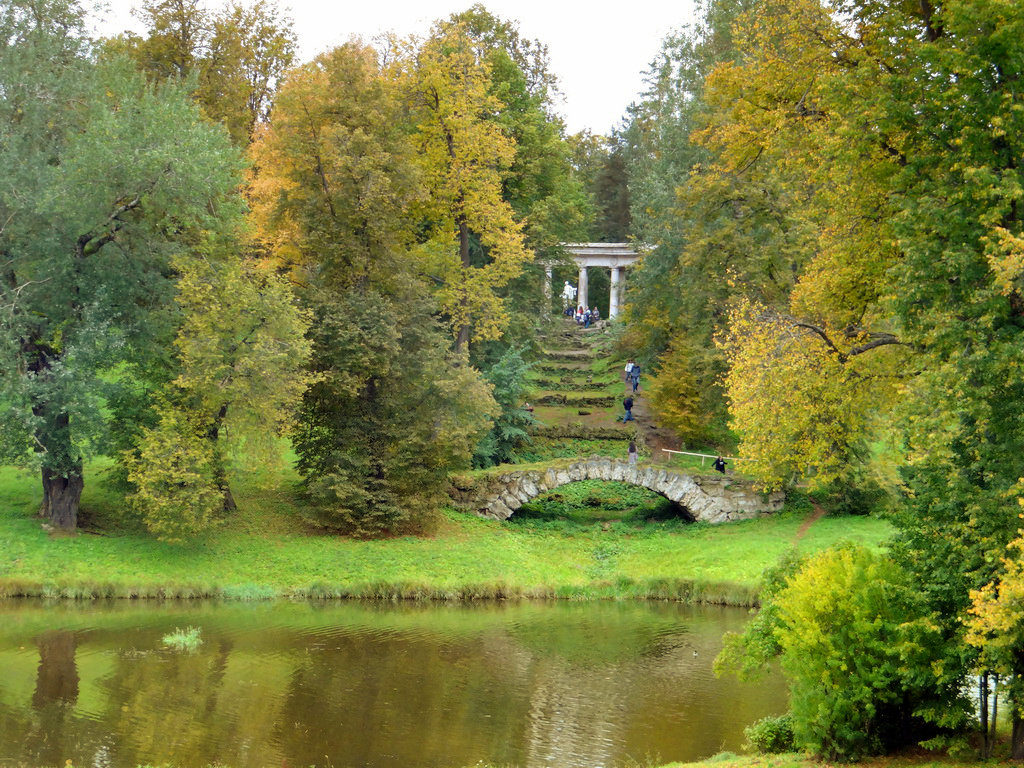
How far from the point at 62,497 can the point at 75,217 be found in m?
7.91

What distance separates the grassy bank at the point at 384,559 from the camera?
26969 millimetres

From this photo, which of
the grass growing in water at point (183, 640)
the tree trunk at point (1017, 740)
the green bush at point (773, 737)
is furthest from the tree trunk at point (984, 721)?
the grass growing in water at point (183, 640)

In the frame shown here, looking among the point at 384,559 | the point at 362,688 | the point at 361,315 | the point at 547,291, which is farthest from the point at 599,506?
the point at 362,688

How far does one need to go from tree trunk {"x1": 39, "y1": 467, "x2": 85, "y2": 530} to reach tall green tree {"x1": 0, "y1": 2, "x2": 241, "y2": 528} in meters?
0.03

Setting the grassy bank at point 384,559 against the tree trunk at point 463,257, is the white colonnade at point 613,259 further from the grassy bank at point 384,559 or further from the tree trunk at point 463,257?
the grassy bank at point 384,559

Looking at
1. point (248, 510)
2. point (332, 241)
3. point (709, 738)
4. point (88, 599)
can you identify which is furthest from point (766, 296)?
point (88, 599)

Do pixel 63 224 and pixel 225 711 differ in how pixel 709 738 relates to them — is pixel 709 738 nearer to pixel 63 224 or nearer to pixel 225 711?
pixel 225 711

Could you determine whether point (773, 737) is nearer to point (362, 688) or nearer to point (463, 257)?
point (362, 688)

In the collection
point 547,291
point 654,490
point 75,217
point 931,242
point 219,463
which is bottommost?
point 654,490

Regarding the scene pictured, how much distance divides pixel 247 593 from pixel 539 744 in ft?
44.0

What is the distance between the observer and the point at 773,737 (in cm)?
1446

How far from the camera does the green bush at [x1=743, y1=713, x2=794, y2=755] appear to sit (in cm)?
1434

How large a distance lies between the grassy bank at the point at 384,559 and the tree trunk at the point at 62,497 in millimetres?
554

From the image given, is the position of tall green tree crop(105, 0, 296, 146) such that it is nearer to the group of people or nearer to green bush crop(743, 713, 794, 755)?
the group of people
